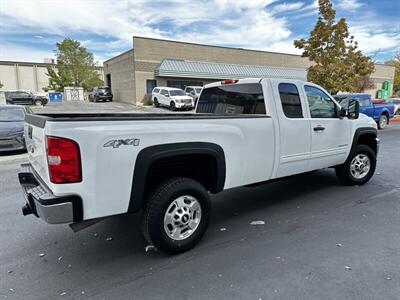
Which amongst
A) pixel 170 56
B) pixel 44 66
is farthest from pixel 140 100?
pixel 44 66

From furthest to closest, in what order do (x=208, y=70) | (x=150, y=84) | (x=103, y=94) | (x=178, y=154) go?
(x=103, y=94)
(x=208, y=70)
(x=150, y=84)
(x=178, y=154)

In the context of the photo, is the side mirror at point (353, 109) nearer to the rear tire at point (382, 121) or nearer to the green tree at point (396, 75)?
the rear tire at point (382, 121)

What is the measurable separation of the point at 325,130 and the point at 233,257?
2604mm

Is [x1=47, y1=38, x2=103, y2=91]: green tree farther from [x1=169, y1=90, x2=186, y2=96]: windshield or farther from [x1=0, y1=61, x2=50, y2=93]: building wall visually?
[x1=169, y1=90, x2=186, y2=96]: windshield

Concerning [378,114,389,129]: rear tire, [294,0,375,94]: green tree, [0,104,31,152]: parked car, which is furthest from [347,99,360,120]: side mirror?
[294,0,375,94]: green tree

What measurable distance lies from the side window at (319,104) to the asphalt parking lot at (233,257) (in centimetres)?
140

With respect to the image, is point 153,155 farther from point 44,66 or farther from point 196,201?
point 44,66

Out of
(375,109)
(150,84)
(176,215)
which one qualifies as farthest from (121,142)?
(150,84)

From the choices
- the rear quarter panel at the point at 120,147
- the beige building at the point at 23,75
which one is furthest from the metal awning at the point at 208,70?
the beige building at the point at 23,75

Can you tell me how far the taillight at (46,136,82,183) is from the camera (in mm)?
2428

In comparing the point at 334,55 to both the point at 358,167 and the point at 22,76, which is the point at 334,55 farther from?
the point at 22,76

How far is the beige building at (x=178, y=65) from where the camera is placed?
29812mm

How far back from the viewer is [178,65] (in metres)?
30.7

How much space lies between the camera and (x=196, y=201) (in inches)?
129
